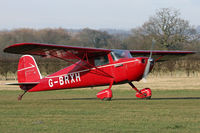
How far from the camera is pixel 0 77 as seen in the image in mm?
41344

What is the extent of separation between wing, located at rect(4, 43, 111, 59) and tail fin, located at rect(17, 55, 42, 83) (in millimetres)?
1481

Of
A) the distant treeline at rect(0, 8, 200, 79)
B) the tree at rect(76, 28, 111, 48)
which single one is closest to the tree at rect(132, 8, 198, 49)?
the distant treeline at rect(0, 8, 200, 79)

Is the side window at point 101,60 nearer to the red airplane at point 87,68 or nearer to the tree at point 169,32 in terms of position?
the red airplane at point 87,68

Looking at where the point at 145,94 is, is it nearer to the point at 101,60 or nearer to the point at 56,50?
the point at 101,60

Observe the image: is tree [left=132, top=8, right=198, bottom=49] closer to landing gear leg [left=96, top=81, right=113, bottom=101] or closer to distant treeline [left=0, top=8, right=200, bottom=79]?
distant treeline [left=0, top=8, right=200, bottom=79]

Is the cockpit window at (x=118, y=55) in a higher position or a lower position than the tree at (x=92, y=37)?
lower

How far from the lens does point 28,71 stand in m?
18.3

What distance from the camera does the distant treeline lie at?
4053 centimetres

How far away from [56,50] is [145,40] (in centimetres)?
4541

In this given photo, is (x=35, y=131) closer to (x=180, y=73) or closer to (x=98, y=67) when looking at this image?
(x=98, y=67)

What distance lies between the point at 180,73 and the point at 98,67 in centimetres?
2570

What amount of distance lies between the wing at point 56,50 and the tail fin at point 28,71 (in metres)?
1.48

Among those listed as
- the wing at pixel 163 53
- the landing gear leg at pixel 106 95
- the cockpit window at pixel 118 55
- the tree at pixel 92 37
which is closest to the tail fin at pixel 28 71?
the landing gear leg at pixel 106 95

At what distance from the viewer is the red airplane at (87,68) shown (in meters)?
15.4
